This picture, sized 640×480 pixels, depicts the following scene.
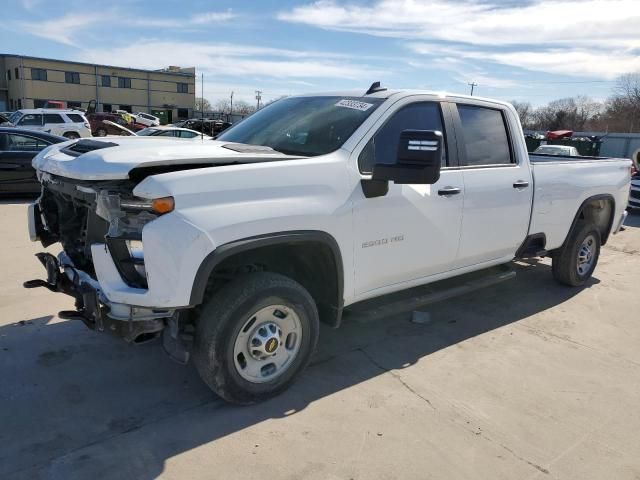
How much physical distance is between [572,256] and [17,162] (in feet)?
31.0

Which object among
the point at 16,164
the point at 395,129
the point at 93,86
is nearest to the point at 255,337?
the point at 395,129

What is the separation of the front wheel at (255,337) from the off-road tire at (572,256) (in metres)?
3.59

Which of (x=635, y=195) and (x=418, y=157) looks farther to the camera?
(x=635, y=195)

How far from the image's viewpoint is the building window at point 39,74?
2472 inches

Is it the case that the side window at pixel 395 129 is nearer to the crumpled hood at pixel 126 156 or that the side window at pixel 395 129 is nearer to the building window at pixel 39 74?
the crumpled hood at pixel 126 156

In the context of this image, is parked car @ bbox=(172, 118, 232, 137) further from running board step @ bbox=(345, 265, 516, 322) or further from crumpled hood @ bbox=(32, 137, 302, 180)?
running board step @ bbox=(345, 265, 516, 322)

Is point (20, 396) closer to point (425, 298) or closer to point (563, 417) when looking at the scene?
point (425, 298)

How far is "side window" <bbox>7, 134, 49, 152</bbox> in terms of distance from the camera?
9914 millimetres

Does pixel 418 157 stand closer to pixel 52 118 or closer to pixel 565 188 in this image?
pixel 565 188

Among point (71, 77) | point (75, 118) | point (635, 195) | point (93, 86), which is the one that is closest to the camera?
point (635, 195)

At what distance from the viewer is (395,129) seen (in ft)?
12.4

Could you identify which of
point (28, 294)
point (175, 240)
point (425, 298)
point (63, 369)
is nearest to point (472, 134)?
point (425, 298)

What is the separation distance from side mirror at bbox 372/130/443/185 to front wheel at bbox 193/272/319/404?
962 millimetres

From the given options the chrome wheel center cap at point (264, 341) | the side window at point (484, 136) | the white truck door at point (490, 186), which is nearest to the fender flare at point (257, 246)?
the chrome wheel center cap at point (264, 341)
